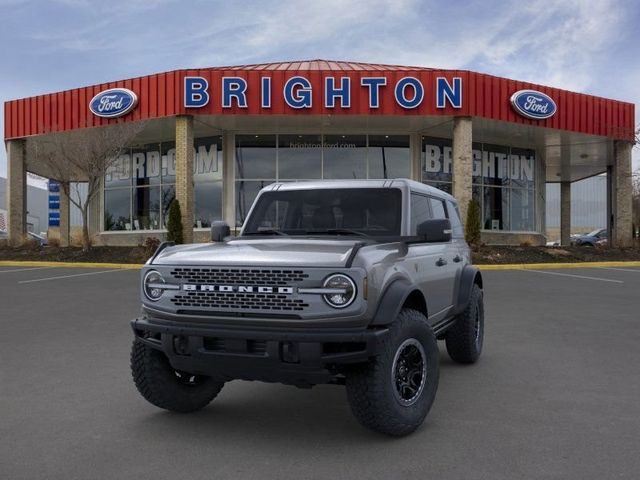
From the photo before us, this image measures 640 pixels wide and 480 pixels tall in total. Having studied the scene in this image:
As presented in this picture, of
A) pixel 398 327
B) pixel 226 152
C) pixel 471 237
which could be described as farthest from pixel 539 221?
pixel 398 327

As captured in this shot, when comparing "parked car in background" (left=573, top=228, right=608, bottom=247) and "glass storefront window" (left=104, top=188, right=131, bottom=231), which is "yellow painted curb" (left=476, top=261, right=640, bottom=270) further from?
"parked car in background" (left=573, top=228, right=608, bottom=247)

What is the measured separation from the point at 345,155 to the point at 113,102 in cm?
924

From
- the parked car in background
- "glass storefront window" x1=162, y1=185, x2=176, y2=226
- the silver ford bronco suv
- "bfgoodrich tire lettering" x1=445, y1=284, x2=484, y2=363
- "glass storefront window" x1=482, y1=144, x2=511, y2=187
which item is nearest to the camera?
the silver ford bronco suv

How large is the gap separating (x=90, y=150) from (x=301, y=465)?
791 inches

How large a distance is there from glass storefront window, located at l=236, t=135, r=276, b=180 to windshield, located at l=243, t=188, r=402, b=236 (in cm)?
1949

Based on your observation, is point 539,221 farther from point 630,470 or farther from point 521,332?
point 630,470

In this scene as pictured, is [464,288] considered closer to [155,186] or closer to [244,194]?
[244,194]

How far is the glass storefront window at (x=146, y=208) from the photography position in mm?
26219

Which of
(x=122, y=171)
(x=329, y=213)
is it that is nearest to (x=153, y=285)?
(x=329, y=213)

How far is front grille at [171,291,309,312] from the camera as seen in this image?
141 inches

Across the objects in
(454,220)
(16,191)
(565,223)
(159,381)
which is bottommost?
(159,381)

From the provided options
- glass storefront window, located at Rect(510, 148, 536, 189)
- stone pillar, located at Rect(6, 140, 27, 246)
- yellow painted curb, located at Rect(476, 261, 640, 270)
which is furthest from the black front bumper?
glass storefront window, located at Rect(510, 148, 536, 189)

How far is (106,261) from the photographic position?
803 inches

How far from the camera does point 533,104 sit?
2214 centimetres
